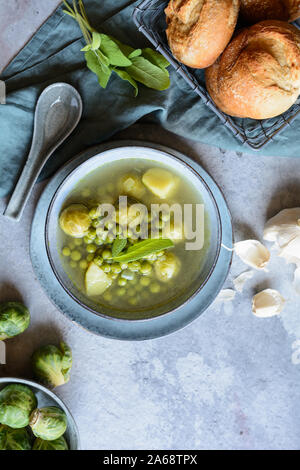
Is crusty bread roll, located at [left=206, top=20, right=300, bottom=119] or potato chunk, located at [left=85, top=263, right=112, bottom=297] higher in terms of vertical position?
crusty bread roll, located at [left=206, top=20, right=300, bottom=119]

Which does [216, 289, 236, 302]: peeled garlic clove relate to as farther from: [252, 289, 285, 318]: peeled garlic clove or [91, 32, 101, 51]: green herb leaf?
[91, 32, 101, 51]: green herb leaf

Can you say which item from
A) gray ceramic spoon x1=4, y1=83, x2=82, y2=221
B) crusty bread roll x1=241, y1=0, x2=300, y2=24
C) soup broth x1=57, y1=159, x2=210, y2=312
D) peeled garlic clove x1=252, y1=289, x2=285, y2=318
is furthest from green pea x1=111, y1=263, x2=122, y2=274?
crusty bread roll x1=241, y1=0, x2=300, y2=24

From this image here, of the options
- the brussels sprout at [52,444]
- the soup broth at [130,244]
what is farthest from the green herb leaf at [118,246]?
the brussels sprout at [52,444]

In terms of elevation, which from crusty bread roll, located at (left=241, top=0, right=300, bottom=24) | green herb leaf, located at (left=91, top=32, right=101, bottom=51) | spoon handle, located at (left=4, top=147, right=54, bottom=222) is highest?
green herb leaf, located at (left=91, top=32, right=101, bottom=51)

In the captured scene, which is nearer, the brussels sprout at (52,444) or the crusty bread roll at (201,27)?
the crusty bread roll at (201,27)

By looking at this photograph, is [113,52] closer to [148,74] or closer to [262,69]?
[148,74]

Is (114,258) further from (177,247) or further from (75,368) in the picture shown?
(75,368)

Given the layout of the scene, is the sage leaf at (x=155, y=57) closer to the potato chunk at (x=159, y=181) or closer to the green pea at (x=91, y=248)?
the potato chunk at (x=159, y=181)
